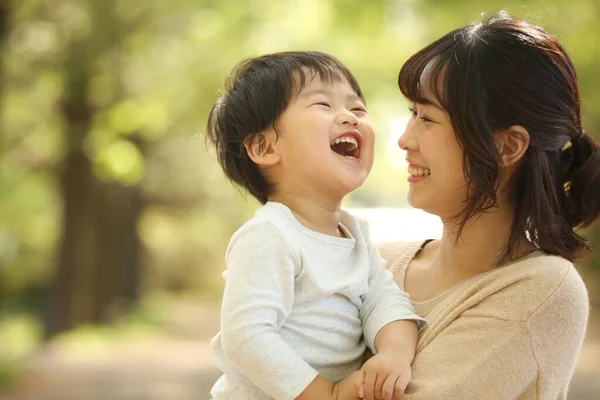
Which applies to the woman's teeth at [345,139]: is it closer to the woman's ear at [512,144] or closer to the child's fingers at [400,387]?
the woman's ear at [512,144]

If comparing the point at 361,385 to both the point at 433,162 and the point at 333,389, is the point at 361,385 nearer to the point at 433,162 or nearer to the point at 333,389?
the point at 333,389

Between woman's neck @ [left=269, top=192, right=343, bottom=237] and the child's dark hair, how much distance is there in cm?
13

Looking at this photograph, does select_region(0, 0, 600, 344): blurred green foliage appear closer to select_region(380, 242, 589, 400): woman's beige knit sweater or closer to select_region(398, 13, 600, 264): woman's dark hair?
select_region(398, 13, 600, 264): woman's dark hair

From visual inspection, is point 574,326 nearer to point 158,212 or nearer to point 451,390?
point 451,390

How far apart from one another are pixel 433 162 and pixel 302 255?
1.67 feet

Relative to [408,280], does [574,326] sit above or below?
below

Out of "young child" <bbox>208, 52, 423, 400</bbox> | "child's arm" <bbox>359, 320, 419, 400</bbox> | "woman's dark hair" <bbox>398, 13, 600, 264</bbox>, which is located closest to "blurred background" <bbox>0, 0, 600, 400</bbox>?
"woman's dark hair" <bbox>398, 13, 600, 264</bbox>

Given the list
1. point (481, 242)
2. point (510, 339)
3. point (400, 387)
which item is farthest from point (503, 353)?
point (481, 242)

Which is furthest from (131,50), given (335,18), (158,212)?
(158,212)

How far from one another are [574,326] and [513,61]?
72 cm

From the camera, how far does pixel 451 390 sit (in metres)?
2.10

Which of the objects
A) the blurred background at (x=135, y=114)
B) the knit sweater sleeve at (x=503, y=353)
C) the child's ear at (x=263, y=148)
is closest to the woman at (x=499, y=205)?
the knit sweater sleeve at (x=503, y=353)

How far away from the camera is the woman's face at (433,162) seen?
2.43 m

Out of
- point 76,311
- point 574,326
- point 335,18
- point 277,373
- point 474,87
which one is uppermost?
point 335,18
